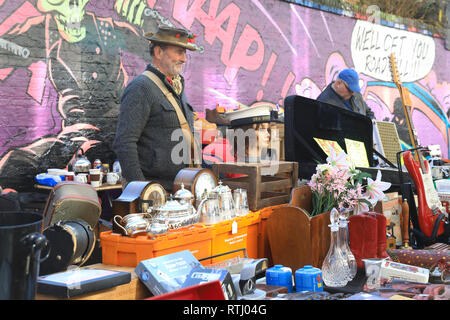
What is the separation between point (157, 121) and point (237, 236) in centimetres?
123

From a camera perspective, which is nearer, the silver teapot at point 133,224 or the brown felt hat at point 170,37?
the silver teapot at point 133,224

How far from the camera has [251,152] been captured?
268 cm

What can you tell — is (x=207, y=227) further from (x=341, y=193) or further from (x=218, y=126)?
(x=218, y=126)

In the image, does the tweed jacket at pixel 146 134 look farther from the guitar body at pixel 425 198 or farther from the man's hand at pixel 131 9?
the man's hand at pixel 131 9

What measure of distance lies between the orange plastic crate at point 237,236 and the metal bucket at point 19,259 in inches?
36.1

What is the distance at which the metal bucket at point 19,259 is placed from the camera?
1.09m

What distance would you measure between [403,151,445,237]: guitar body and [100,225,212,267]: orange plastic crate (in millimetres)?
1524

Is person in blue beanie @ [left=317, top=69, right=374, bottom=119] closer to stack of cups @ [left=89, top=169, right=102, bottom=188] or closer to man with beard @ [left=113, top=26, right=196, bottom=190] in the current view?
man with beard @ [left=113, top=26, right=196, bottom=190]

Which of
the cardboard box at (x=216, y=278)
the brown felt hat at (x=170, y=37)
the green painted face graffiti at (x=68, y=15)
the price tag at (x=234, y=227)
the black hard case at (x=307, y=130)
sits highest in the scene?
the green painted face graffiti at (x=68, y=15)

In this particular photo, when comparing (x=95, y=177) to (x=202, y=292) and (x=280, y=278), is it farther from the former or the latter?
(x=202, y=292)

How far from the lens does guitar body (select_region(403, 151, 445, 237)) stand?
2781mm

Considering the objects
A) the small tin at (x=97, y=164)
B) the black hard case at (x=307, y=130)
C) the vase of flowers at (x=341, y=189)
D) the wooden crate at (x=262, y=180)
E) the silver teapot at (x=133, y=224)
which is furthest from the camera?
the small tin at (x=97, y=164)

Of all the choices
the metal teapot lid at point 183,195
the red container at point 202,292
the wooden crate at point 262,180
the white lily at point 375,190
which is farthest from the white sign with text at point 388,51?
the red container at point 202,292

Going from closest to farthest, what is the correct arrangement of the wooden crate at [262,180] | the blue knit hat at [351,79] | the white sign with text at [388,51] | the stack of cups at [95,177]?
1. the wooden crate at [262,180]
2. the blue knit hat at [351,79]
3. the stack of cups at [95,177]
4. the white sign with text at [388,51]
